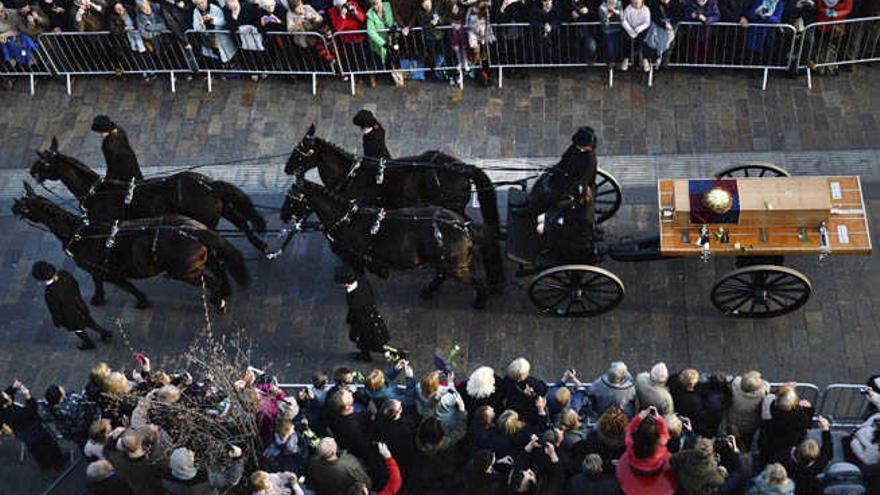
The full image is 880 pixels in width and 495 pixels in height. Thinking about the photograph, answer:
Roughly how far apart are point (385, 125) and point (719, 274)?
4.99 metres

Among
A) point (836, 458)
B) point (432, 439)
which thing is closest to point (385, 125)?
point (432, 439)

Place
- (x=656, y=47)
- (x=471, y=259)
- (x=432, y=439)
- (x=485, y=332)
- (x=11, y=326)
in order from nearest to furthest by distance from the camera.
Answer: (x=432, y=439) → (x=471, y=259) → (x=485, y=332) → (x=11, y=326) → (x=656, y=47)

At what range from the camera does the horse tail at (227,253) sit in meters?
10.5

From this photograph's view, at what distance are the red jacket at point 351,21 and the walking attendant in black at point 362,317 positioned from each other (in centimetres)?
460

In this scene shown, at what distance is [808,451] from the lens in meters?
7.41

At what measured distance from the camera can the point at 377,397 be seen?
29.0ft

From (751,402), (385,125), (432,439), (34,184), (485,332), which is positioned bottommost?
(432,439)

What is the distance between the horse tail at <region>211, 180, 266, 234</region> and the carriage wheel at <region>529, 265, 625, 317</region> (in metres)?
3.32

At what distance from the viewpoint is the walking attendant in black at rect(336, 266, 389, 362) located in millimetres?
9539

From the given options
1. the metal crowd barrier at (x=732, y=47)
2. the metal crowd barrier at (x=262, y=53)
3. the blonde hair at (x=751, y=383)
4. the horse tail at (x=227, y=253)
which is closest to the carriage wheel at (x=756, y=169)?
the metal crowd barrier at (x=732, y=47)

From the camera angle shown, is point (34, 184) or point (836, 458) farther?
point (34, 184)

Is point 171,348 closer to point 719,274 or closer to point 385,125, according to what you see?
point 385,125

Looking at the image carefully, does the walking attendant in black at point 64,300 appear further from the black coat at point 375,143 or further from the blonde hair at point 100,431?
the black coat at point 375,143

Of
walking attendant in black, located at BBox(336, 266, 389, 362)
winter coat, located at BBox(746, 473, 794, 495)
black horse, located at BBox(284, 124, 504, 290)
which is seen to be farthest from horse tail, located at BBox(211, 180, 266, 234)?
winter coat, located at BBox(746, 473, 794, 495)
